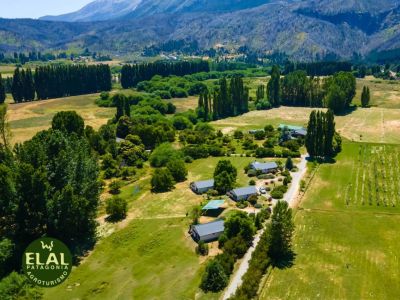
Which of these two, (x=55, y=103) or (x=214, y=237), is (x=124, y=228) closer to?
(x=214, y=237)

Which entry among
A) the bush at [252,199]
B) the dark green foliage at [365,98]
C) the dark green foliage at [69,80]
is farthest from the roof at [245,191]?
the dark green foliage at [69,80]

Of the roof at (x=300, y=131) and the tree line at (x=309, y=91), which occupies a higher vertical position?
the tree line at (x=309, y=91)

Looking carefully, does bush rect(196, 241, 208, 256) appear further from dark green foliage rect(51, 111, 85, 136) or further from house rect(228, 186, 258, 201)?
dark green foliage rect(51, 111, 85, 136)

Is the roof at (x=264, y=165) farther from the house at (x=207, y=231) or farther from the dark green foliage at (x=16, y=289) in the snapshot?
the dark green foliage at (x=16, y=289)

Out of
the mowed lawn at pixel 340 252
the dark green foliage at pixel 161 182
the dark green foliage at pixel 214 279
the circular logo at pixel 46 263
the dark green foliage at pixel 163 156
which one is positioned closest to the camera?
the circular logo at pixel 46 263

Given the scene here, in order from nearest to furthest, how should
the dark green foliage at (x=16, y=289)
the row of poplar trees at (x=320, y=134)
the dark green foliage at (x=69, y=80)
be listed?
1. the dark green foliage at (x=16, y=289)
2. the row of poplar trees at (x=320, y=134)
3. the dark green foliage at (x=69, y=80)
